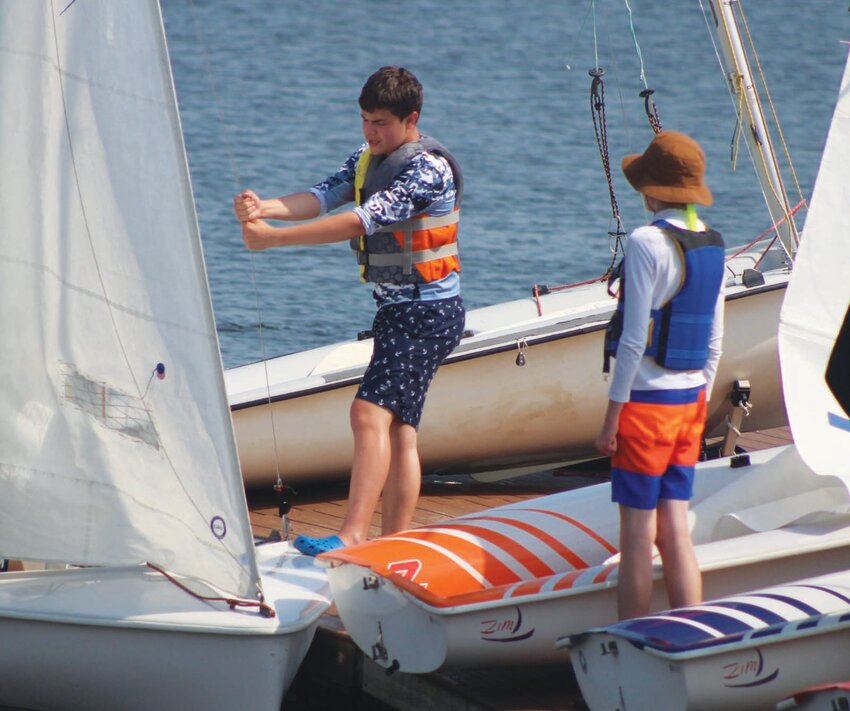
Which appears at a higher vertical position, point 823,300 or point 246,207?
point 246,207

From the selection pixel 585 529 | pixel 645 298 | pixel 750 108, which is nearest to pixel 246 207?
pixel 645 298

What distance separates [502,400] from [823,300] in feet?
5.93

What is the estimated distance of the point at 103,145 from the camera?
3.94m

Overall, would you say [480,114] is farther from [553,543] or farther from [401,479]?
[553,543]

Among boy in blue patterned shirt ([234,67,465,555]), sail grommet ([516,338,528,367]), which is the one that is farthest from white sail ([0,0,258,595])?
sail grommet ([516,338,528,367])

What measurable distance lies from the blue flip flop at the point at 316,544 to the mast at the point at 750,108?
3108 mm

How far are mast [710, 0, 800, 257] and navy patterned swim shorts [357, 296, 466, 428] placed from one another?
2.83 metres

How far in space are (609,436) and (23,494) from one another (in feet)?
5.28

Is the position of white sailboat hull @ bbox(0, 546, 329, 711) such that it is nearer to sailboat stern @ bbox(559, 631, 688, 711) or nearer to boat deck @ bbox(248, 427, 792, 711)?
boat deck @ bbox(248, 427, 792, 711)

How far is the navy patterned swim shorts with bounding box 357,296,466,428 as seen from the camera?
15.2 feet

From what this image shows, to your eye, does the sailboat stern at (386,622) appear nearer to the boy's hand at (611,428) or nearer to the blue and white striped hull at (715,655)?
the blue and white striped hull at (715,655)

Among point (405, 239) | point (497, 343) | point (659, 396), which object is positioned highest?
point (405, 239)

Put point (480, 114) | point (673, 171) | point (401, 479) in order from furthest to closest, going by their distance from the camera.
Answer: point (480, 114), point (401, 479), point (673, 171)

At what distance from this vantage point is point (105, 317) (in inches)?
158
